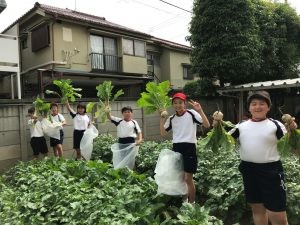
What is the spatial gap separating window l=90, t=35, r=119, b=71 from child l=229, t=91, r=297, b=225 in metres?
17.0

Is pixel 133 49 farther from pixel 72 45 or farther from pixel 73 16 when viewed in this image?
pixel 73 16

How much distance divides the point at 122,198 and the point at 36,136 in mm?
5398

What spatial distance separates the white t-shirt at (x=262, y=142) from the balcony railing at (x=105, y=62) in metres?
16.9

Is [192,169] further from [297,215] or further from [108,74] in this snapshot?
[108,74]

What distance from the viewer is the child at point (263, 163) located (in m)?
3.60

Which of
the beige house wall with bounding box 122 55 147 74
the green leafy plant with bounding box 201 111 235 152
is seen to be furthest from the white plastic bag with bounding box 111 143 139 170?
the beige house wall with bounding box 122 55 147 74

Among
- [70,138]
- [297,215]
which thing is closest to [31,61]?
[70,138]

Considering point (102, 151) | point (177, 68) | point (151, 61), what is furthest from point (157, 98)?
point (177, 68)

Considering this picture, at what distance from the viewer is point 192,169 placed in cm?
528

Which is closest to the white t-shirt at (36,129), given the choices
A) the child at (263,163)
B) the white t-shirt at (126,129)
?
the white t-shirt at (126,129)

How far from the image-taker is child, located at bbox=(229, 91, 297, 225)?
3.60 m

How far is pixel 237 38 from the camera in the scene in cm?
1606

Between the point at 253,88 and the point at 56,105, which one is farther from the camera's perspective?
the point at 253,88

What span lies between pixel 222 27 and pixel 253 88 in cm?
348
